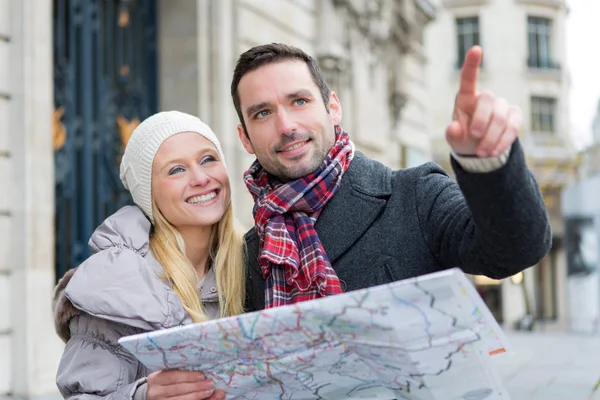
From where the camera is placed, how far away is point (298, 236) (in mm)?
2484

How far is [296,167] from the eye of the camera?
2.47m

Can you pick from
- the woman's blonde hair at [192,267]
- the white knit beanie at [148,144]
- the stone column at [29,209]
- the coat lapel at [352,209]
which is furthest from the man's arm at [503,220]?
the stone column at [29,209]

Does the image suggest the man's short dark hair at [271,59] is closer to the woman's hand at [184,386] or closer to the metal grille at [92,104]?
the woman's hand at [184,386]

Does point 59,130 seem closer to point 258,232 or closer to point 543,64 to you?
point 258,232

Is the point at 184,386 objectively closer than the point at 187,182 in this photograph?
Yes

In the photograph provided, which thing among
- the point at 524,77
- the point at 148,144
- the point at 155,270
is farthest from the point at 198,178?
the point at 524,77

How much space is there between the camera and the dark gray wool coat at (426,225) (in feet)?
Result: 5.86

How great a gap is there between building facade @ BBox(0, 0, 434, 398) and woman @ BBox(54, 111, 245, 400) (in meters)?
3.29

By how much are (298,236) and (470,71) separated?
993 mm

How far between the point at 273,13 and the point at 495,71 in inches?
995

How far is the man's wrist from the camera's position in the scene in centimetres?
174

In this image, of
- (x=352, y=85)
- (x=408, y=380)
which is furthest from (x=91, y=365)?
(x=352, y=85)

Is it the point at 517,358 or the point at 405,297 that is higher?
the point at 405,297

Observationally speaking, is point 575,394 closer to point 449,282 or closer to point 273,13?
point 273,13
